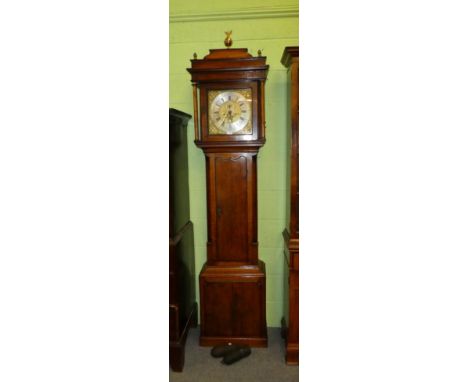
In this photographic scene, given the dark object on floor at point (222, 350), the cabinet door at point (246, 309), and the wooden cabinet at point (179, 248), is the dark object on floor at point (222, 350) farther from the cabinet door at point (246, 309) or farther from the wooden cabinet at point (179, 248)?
the wooden cabinet at point (179, 248)

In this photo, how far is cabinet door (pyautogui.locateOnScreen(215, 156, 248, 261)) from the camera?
232 centimetres

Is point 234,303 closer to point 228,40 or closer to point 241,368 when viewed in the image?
point 241,368

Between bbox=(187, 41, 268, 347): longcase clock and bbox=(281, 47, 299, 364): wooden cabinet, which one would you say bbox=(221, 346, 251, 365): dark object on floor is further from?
bbox=(281, 47, 299, 364): wooden cabinet

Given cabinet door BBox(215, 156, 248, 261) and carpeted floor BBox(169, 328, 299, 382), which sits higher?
cabinet door BBox(215, 156, 248, 261)

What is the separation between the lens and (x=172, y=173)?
84.7 inches

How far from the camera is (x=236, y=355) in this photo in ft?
7.49

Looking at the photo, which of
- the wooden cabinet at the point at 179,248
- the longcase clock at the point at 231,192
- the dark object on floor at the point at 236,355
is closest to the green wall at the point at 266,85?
the wooden cabinet at the point at 179,248

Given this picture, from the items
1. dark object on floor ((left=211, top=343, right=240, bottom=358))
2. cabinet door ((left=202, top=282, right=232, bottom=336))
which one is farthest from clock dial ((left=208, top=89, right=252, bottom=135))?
dark object on floor ((left=211, top=343, right=240, bottom=358))

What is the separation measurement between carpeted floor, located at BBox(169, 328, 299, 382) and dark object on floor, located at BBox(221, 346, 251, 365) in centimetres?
3

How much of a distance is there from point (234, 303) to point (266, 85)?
1.57 meters
